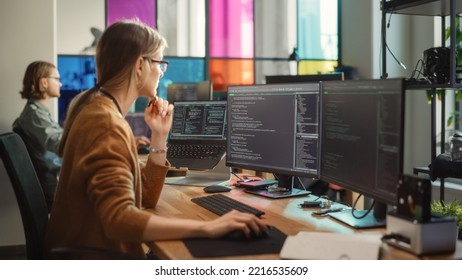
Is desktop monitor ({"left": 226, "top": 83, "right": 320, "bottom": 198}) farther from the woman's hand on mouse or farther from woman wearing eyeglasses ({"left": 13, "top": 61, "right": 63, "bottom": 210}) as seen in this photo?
woman wearing eyeglasses ({"left": 13, "top": 61, "right": 63, "bottom": 210})

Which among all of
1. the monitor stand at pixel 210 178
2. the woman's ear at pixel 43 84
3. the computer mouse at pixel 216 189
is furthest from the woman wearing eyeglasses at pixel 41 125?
the computer mouse at pixel 216 189

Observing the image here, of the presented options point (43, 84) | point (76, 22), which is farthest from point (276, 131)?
point (76, 22)

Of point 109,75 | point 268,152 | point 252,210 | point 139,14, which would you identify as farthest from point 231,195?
point 139,14

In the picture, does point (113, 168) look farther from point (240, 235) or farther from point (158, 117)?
point (158, 117)

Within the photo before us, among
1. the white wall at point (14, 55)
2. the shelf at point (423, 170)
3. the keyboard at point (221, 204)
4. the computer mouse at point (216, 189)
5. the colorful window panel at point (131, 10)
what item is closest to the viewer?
the keyboard at point (221, 204)

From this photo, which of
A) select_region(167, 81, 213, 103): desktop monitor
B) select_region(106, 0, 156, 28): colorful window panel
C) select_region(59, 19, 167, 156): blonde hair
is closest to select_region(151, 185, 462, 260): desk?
select_region(59, 19, 167, 156): blonde hair

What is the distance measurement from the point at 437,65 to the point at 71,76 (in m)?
3.20

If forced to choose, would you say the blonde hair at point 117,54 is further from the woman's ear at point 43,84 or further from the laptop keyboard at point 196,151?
the woman's ear at point 43,84

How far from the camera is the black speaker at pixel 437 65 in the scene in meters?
2.66

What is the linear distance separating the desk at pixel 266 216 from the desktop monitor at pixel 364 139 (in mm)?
91

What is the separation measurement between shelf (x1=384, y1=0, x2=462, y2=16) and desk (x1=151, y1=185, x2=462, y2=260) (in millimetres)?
1459

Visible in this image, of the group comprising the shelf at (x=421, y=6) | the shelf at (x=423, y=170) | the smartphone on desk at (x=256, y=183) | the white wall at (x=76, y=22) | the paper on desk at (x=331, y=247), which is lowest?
the shelf at (x=423, y=170)
